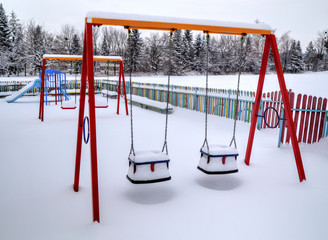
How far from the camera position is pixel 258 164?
5090 millimetres

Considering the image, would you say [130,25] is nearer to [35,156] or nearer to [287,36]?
[35,156]

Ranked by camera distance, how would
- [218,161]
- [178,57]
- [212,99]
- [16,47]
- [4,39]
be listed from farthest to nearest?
[178,57] < [16,47] < [4,39] < [212,99] < [218,161]

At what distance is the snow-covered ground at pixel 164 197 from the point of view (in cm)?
291

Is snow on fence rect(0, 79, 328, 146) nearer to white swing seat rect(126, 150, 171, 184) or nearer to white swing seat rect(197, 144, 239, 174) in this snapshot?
white swing seat rect(197, 144, 239, 174)

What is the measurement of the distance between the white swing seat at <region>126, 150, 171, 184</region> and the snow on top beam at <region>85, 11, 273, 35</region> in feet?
5.73

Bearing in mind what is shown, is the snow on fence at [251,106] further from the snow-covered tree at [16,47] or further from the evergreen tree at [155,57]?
the evergreen tree at [155,57]

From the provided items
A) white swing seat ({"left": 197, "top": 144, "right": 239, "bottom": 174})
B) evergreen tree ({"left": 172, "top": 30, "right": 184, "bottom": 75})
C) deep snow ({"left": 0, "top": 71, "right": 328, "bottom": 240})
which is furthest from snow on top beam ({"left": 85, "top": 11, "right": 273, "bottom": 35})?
evergreen tree ({"left": 172, "top": 30, "right": 184, "bottom": 75})

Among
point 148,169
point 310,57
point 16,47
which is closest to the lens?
point 148,169

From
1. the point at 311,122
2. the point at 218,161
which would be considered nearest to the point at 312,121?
the point at 311,122

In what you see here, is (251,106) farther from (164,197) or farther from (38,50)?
(38,50)

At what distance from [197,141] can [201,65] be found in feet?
141

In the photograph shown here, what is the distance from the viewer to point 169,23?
357 cm

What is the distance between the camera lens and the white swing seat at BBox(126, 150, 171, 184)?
3.41 m

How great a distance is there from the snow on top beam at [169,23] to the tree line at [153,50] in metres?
33.5
